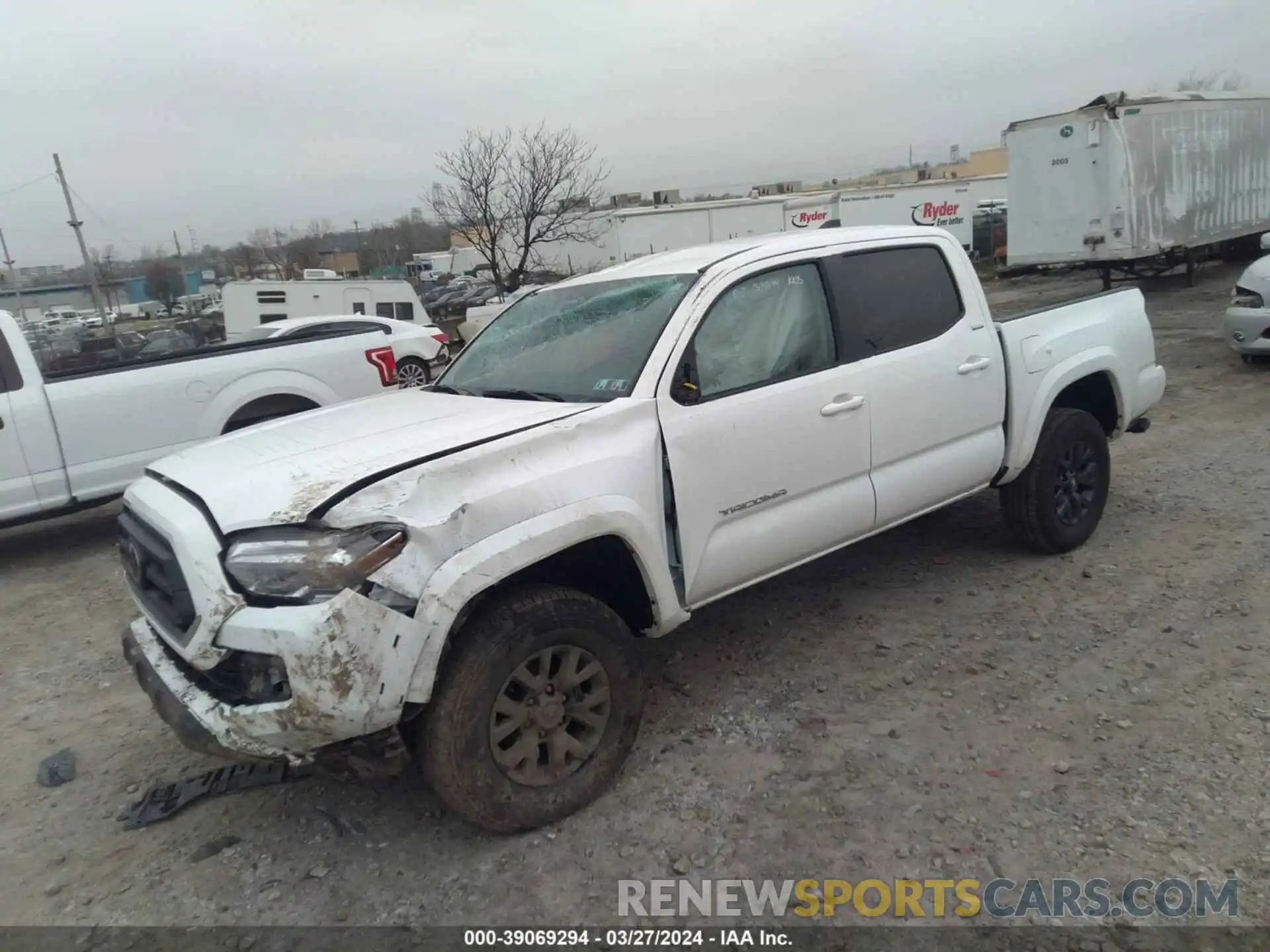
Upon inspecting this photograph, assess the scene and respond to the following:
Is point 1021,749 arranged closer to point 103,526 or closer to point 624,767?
point 624,767

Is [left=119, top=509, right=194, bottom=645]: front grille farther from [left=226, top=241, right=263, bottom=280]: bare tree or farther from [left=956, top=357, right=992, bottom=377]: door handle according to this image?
[left=226, top=241, right=263, bottom=280]: bare tree

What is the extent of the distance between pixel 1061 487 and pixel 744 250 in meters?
2.38

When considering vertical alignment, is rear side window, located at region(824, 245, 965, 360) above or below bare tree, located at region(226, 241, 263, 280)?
below

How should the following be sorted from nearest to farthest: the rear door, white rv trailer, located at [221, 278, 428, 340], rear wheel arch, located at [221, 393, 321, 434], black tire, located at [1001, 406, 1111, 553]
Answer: the rear door, black tire, located at [1001, 406, 1111, 553], rear wheel arch, located at [221, 393, 321, 434], white rv trailer, located at [221, 278, 428, 340]

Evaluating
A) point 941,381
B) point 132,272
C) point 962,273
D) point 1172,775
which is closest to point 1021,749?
point 1172,775

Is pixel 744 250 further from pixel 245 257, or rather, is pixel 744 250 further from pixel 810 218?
pixel 245 257

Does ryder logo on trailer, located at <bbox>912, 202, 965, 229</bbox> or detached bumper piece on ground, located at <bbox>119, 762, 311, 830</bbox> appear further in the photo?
ryder logo on trailer, located at <bbox>912, 202, 965, 229</bbox>

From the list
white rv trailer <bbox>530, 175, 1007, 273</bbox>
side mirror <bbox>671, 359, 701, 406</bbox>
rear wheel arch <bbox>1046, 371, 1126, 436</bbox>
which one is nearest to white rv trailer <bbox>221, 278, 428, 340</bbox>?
white rv trailer <bbox>530, 175, 1007, 273</bbox>

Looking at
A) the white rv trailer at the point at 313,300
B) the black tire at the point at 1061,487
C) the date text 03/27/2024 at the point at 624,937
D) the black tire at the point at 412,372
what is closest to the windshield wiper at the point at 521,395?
the date text 03/27/2024 at the point at 624,937

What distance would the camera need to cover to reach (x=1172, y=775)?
9.83ft

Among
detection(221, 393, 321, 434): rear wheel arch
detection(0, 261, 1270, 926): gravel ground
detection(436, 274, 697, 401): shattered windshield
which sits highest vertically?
detection(436, 274, 697, 401): shattered windshield

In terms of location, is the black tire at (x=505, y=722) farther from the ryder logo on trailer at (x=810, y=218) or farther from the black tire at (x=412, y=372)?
the ryder logo on trailer at (x=810, y=218)

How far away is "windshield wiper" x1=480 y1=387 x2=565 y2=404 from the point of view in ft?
11.1

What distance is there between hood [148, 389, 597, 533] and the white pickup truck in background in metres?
3.66
